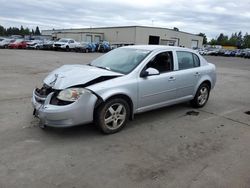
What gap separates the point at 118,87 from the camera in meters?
4.64

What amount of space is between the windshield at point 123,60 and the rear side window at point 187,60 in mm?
968

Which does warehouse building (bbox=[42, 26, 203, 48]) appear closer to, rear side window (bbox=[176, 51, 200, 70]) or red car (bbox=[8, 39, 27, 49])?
red car (bbox=[8, 39, 27, 49])

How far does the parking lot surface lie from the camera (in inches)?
130

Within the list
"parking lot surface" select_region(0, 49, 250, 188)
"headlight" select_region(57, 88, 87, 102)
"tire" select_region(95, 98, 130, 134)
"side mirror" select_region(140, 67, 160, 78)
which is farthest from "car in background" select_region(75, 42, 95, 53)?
"headlight" select_region(57, 88, 87, 102)

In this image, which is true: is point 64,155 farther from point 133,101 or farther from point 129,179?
point 133,101

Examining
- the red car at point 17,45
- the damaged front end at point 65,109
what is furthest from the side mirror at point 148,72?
the red car at point 17,45

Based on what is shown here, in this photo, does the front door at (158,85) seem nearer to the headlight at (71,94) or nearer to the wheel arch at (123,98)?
the wheel arch at (123,98)

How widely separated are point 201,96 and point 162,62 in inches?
67.0

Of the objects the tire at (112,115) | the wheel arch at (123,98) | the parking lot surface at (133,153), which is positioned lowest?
the parking lot surface at (133,153)

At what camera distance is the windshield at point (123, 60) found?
5.18m

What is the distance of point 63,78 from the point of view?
4.56 meters

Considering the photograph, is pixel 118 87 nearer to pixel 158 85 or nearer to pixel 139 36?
pixel 158 85

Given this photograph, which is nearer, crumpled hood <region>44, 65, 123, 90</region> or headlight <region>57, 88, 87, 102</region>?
headlight <region>57, 88, 87, 102</region>

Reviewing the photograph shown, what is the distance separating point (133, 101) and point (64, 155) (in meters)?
1.69
